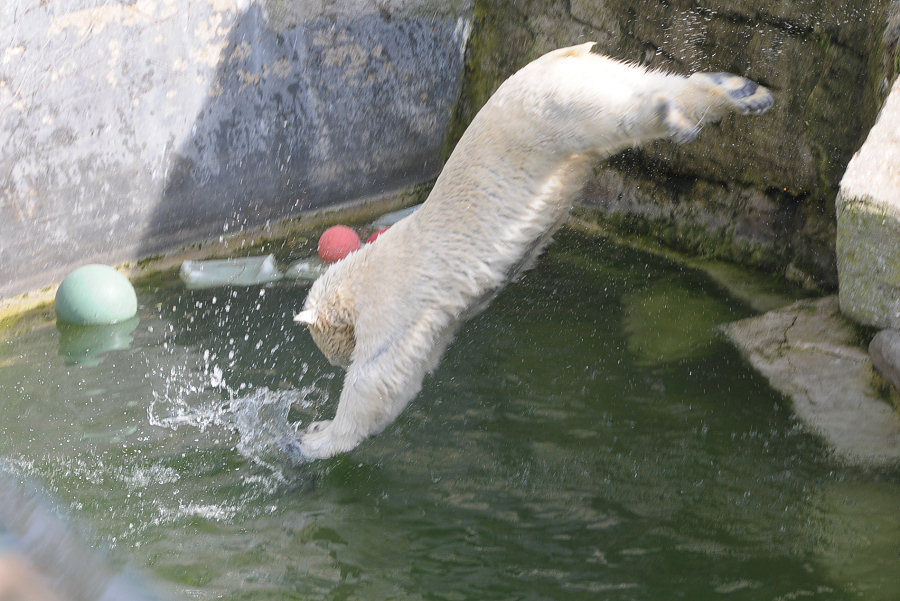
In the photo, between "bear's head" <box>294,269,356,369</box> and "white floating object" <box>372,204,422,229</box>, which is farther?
"white floating object" <box>372,204,422,229</box>

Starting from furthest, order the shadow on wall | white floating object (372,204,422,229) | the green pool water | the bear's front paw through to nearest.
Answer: white floating object (372,204,422,229), the shadow on wall, the bear's front paw, the green pool water

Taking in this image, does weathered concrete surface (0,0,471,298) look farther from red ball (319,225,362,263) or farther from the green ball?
red ball (319,225,362,263)

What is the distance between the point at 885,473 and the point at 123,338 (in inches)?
173

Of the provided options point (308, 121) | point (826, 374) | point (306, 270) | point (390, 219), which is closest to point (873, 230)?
point (826, 374)

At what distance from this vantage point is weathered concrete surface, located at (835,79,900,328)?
12.1 ft

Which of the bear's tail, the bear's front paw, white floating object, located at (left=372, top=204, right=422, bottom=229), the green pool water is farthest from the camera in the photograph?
white floating object, located at (left=372, top=204, right=422, bottom=229)

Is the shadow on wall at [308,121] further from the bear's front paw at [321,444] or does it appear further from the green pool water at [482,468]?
the bear's front paw at [321,444]

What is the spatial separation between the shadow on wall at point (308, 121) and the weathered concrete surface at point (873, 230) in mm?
4764

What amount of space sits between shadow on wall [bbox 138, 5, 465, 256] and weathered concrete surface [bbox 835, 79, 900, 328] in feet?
15.6

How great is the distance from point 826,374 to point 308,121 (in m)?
4.82

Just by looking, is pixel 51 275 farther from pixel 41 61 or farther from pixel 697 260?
pixel 697 260

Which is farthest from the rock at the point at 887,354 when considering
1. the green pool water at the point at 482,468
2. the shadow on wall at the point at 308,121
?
the shadow on wall at the point at 308,121

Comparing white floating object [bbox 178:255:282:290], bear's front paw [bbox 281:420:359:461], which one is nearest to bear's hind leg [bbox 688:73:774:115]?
bear's front paw [bbox 281:420:359:461]

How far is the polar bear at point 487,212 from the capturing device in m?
3.29
